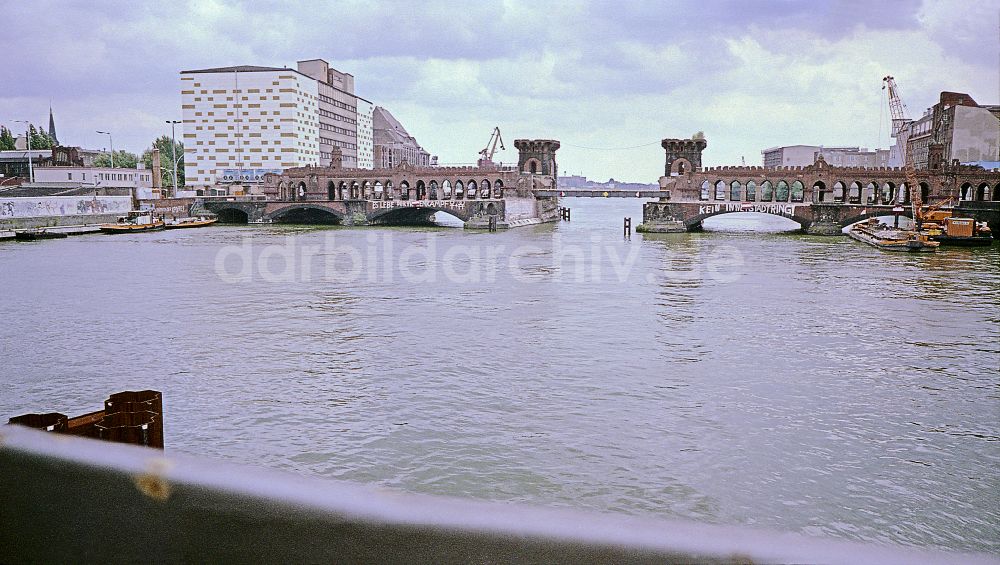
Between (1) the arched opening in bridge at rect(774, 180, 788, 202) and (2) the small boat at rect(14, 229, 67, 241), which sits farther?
(1) the arched opening in bridge at rect(774, 180, 788, 202)

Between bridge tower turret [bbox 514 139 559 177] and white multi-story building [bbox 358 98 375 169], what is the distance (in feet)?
157

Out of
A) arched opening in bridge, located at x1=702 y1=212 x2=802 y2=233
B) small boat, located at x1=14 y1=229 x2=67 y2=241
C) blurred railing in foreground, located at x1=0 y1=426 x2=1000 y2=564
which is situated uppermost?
blurred railing in foreground, located at x1=0 y1=426 x2=1000 y2=564

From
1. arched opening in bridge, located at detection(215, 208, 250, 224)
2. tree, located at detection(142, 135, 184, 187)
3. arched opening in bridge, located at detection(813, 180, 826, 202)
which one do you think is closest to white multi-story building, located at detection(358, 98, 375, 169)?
tree, located at detection(142, 135, 184, 187)

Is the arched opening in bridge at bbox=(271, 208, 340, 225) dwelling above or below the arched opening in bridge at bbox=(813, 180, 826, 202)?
below

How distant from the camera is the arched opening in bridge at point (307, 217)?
4234 inches

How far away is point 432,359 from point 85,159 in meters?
124

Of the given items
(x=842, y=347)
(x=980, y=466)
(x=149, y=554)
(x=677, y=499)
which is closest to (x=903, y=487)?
(x=980, y=466)

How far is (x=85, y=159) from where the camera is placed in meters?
125

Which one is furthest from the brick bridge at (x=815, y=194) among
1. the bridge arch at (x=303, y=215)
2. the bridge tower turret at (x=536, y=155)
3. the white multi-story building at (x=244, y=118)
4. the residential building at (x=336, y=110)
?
the residential building at (x=336, y=110)

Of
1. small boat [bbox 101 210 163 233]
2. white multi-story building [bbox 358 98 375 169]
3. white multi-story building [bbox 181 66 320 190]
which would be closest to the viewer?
small boat [bbox 101 210 163 233]

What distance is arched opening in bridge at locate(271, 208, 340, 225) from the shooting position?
108 meters

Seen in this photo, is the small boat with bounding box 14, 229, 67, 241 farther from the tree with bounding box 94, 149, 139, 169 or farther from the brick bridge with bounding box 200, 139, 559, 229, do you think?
the tree with bounding box 94, 149, 139, 169

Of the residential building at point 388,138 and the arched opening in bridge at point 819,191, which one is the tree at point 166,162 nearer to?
the residential building at point 388,138

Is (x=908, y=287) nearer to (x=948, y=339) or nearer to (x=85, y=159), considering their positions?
(x=948, y=339)
